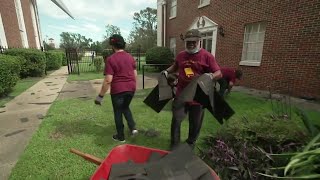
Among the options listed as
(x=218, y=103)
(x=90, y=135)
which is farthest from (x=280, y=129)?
(x=90, y=135)

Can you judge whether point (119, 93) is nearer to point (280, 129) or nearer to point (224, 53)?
point (280, 129)

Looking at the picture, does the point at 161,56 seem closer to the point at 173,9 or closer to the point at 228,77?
the point at 173,9

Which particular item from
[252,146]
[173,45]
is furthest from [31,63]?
[252,146]

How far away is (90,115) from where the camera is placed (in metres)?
5.37

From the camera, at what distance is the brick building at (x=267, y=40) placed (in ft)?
22.3

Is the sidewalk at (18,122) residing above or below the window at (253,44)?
below

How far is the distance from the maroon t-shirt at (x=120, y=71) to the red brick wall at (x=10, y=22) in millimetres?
14730

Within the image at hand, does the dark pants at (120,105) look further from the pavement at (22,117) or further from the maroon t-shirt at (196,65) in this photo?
the pavement at (22,117)

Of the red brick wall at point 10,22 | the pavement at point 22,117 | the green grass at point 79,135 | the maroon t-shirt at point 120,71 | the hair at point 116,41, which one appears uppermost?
the red brick wall at point 10,22

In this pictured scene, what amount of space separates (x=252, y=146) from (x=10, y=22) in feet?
58.2

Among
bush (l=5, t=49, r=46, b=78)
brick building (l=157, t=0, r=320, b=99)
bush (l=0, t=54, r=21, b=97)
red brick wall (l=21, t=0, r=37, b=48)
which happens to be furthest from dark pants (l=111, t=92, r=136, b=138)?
red brick wall (l=21, t=0, r=37, b=48)

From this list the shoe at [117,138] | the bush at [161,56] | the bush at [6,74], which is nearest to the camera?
the shoe at [117,138]

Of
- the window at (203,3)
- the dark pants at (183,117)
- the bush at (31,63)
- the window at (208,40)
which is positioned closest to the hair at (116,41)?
the dark pants at (183,117)

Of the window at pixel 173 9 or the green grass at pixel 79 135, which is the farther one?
the window at pixel 173 9
